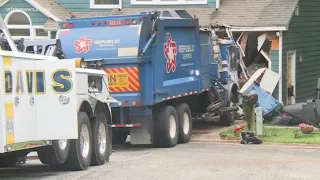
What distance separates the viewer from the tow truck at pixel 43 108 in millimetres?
8430

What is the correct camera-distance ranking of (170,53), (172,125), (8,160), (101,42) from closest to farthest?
(8,160) → (101,42) → (170,53) → (172,125)

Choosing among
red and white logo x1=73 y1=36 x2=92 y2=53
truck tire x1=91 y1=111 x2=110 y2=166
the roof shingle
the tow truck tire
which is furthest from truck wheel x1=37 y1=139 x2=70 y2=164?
the roof shingle

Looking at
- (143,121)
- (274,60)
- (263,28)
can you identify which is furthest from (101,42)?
(274,60)

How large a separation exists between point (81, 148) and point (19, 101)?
2.27 meters

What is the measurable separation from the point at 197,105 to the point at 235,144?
2.86 meters

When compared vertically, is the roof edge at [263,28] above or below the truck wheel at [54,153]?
above

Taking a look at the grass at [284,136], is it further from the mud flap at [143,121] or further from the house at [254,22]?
the house at [254,22]

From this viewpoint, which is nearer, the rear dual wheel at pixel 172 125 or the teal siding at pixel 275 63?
the rear dual wheel at pixel 172 125

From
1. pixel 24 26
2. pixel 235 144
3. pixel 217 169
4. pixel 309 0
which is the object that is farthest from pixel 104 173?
pixel 309 0

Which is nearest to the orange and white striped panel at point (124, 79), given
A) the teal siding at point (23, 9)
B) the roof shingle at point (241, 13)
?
the roof shingle at point (241, 13)

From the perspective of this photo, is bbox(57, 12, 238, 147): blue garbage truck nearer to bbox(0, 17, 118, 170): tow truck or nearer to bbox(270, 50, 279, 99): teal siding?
bbox(0, 17, 118, 170): tow truck

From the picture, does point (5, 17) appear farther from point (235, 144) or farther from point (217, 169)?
point (217, 169)

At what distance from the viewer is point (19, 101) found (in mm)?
8641

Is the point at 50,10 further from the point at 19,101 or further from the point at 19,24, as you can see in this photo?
the point at 19,101
